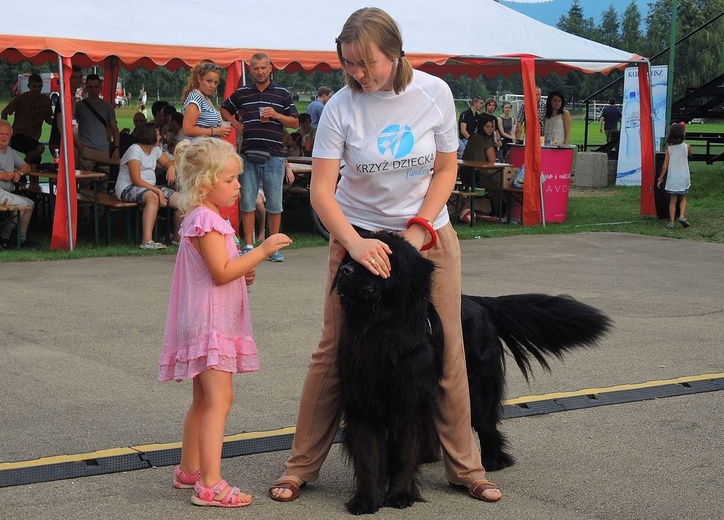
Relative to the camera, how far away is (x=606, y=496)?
4113 millimetres

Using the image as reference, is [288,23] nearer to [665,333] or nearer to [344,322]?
[665,333]

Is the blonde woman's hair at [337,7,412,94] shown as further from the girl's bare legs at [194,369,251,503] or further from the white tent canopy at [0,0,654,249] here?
the white tent canopy at [0,0,654,249]

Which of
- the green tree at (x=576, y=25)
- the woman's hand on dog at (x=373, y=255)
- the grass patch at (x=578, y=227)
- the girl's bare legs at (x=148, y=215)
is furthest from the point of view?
the green tree at (x=576, y=25)

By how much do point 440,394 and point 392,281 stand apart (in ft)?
2.11

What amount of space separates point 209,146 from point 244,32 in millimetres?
9176

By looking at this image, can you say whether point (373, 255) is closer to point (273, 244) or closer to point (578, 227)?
point (273, 244)

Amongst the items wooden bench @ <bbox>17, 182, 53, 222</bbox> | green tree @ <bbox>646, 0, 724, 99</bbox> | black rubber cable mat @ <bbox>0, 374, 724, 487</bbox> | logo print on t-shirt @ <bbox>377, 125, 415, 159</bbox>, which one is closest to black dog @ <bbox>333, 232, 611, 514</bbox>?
Answer: logo print on t-shirt @ <bbox>377, 125, 415, 159</bbox>

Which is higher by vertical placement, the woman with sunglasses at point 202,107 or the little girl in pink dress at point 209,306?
the woman with sunglasses at point 202,107

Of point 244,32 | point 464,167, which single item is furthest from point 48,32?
point 464,167

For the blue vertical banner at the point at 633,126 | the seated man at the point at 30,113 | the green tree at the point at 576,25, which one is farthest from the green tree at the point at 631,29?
the seated man at the point at 30,113

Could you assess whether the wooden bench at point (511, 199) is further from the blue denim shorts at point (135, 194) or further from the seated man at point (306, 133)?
the blue denim shorts at point (135, 194)

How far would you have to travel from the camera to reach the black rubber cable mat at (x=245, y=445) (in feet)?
14.2

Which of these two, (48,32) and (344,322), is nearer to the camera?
(344,322)

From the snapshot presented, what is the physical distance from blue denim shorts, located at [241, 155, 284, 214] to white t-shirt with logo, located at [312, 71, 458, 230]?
7139 millimetres
